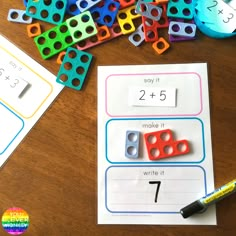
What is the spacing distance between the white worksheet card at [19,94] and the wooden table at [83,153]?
1cm

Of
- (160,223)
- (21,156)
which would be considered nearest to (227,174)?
(160,223)

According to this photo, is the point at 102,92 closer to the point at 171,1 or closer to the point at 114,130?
the point at 114,130

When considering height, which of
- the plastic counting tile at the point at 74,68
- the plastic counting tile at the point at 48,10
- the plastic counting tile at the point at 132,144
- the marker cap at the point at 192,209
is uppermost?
the plastic counting tile at the point at 48,10

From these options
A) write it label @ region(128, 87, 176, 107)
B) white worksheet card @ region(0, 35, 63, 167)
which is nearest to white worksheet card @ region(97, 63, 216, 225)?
write it label @ region(128, 87, 176, 107)

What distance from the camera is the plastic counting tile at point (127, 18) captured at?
58cm

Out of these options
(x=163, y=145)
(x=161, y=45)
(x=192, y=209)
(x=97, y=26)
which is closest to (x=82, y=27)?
(x=97, y=26)

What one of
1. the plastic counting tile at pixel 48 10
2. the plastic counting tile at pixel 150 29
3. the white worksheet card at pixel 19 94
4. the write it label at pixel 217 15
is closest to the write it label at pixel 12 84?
the white worksheet card at pixel 19 94

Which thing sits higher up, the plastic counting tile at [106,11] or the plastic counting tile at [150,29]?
the plastic counting tile at [106,11]

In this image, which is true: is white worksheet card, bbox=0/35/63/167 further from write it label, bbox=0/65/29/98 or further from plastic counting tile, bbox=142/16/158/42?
plastic counting tile, bbox=142/16/158/42

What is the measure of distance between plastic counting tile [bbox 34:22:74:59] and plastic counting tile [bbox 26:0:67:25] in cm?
2

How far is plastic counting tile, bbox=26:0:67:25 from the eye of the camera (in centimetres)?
59

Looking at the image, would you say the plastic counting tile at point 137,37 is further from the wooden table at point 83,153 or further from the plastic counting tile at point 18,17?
the plastic counting tile at point 18,17

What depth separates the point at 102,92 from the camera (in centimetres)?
57

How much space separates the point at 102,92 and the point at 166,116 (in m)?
0.12
